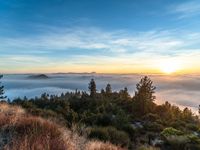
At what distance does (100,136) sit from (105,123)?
947cm

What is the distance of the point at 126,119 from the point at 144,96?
63.8ft

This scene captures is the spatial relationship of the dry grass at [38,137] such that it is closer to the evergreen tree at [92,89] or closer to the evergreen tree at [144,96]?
the evergreen tree at [144,96]

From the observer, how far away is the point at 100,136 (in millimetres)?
14609

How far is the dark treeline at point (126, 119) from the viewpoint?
51.6ft

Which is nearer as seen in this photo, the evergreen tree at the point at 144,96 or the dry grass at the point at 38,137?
the dry grass at the point at 38,137

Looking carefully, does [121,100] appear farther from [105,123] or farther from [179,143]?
[179,143]

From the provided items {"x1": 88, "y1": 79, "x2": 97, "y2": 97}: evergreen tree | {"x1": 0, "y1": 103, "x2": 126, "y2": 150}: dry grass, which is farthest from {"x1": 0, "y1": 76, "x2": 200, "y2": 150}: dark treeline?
{"x1": 0, "y1": 103, "x2": 126, "y2": 150}: dry grass

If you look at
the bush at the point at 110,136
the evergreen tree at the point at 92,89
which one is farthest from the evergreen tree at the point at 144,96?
the bush at the point at 110,136

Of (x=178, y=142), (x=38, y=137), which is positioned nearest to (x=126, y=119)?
(x=178, y=142)

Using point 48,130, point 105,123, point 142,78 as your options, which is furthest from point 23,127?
point 142,78

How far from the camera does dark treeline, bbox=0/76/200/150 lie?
15734 mm

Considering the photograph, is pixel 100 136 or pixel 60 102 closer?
pixel 100 136

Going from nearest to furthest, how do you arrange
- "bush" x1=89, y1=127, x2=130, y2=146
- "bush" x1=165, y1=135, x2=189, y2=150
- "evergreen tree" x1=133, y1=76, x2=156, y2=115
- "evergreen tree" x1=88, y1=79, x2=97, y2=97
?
"bush" x1=89, y1=127, x2=130, y2=146 < "bush" x1=165, y1=135, x2=189, y2=150 < "evergreen tree" x1=133, y1=76, x2=156, y2=115 < "evergreen tree" x1=88, y1=79, x2=97, y2=97

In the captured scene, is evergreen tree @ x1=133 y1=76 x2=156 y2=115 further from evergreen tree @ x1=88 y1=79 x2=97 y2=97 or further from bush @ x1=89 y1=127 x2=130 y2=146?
bush @ x1=89 y1=127 x2=130 y2=146
